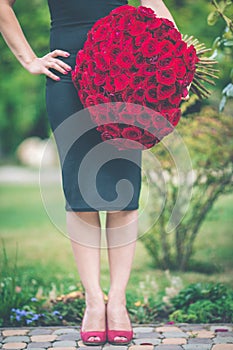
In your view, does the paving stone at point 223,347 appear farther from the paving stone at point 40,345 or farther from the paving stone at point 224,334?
the paving stone at point 40,345

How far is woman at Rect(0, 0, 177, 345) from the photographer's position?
3156 millimetres

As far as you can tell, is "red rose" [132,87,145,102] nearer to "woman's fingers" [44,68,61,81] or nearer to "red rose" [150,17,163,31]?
"red rose" [150,17,163,31]

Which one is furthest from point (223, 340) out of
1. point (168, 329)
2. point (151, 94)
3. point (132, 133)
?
point (151, 94)

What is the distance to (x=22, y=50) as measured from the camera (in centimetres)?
316

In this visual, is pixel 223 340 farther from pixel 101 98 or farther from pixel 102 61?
pixel 102 61

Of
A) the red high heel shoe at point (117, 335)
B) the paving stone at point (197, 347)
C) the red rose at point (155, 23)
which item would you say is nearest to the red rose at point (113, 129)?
the red rose at point (155, 23)

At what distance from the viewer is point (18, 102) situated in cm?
1400

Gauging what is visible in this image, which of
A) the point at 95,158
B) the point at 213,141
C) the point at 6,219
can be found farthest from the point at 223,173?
the point at 6,219

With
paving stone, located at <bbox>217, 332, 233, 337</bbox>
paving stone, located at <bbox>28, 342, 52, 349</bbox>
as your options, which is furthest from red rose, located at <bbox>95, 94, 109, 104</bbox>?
paving stone, located at <bbox>217, 332, 233, 337</bbox>

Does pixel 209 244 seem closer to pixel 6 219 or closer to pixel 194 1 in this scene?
pixel 6 219

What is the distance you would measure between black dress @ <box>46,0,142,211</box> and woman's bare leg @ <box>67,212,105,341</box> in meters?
0.09

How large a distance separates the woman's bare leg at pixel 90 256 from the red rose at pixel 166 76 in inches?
28.8

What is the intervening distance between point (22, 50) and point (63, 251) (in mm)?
3123

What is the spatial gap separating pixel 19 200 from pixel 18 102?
183 inches
